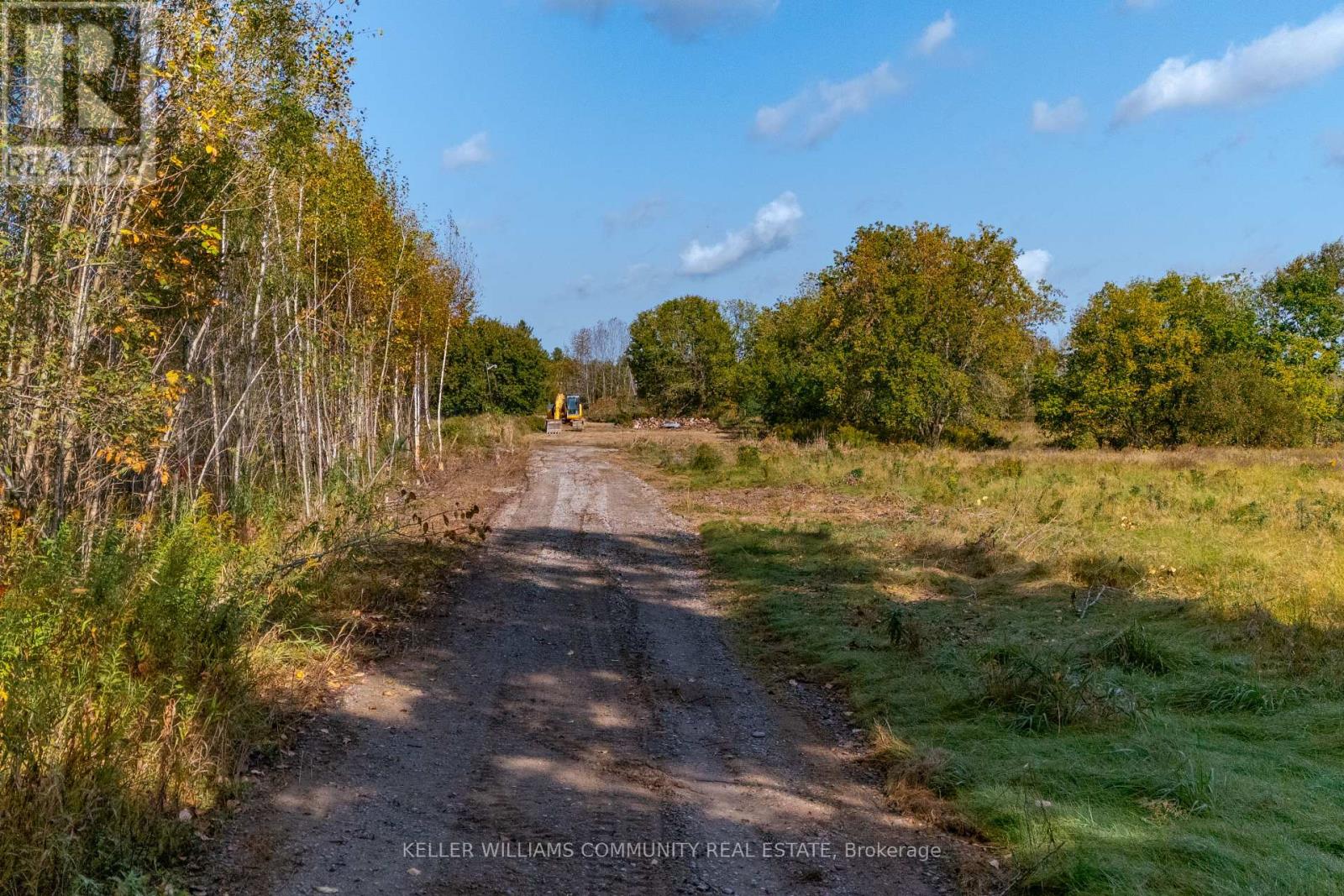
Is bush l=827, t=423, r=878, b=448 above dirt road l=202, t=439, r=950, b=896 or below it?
above

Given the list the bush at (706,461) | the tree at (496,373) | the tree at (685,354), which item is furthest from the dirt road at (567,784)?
the tree at (685,354)

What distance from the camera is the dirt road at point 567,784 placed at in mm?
4344

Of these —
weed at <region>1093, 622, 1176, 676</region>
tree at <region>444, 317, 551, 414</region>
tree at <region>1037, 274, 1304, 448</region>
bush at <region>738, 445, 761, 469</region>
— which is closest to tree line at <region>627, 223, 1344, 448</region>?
tree at <region>1037, 274, 1304, 448</region>

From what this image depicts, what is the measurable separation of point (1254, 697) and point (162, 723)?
23.9 ft

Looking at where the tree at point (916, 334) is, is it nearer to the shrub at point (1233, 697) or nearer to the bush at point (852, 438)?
the bush at point (852, 438)

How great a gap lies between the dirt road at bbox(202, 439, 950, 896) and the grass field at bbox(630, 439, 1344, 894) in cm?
67

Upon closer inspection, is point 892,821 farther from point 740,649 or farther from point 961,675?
point 740,649

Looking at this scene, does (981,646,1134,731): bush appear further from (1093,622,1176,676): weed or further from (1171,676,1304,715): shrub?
(1093,622,1176,676): weed

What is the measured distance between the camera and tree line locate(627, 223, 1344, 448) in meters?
32.8

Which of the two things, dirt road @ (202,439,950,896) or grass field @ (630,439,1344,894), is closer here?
dirt road @ (202,439,950,896)

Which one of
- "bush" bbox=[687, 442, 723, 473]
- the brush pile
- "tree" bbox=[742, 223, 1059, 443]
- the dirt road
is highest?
"tree" bbox=[742, 223, 1059, 443]

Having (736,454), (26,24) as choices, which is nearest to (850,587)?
(26,24)

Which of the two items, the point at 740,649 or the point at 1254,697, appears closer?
the point at 1254,697

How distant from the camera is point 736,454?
28.7 metres
